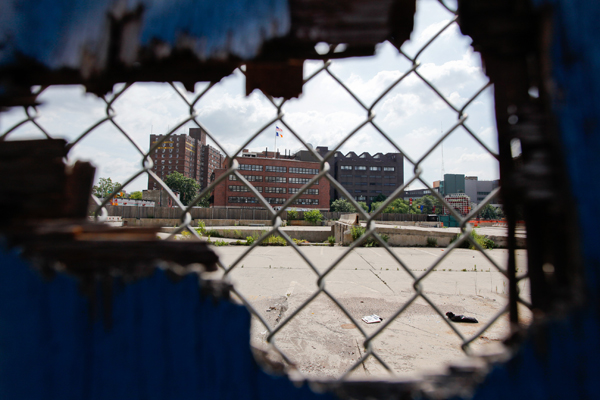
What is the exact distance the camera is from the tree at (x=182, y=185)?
3812 centimetres

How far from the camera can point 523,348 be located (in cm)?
40

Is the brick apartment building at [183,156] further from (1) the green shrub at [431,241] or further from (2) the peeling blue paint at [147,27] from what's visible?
(2) the peeling blue paint at [147,27]

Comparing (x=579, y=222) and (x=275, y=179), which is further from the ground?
(x=275, y=179)

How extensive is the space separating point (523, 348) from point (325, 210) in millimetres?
40278

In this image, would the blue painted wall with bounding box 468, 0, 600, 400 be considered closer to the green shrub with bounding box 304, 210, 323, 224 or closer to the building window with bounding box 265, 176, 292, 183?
the green shrub with bounding box 304, 210, 323, 224

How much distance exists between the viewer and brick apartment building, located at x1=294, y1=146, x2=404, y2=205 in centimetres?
5984

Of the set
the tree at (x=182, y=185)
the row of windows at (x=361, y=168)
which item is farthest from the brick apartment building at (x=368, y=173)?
the tree at (x=182, y=185)

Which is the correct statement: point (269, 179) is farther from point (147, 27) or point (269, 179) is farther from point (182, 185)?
point (147, 27)

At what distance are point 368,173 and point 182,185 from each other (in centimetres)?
3659

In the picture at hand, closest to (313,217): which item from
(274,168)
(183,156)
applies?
(274,168)

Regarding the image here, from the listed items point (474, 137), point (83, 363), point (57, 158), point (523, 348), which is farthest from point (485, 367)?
point (57, 158)

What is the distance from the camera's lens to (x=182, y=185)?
40.3m

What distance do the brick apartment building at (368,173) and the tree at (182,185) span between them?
28.3 metres

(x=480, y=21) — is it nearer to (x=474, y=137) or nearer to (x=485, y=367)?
(x=474, y=137)
